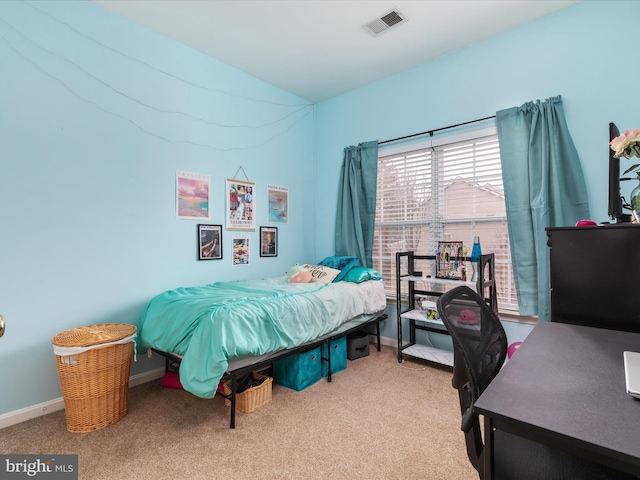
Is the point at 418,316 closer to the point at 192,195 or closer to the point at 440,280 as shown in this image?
the point at 440,280

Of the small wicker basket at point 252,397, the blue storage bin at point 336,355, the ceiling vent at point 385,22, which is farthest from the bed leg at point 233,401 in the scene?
the ceiling vent at point 385,22

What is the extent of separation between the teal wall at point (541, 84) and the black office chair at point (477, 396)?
1.97m

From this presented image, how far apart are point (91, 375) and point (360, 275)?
88.1 inches

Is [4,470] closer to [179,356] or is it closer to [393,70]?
[179,356]

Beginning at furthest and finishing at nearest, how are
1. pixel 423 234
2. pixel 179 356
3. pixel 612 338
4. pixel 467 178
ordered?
pixel 423 234 → pixel 467 178 → pixel 179 356 → pixel 612 338

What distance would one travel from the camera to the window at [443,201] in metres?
2.95

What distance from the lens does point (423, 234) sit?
11.3 feet

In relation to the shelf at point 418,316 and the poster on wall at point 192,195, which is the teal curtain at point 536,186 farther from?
the poster on wall at point 192,195

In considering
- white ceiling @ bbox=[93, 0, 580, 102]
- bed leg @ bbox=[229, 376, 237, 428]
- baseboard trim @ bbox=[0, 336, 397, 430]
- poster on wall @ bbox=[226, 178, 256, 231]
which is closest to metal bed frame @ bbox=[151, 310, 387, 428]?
bed leg @ bbox=[229, 376, 237, 428]

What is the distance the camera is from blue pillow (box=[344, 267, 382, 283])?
10.7 ft

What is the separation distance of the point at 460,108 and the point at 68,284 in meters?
3.57

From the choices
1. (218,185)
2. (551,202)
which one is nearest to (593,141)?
(551,202)

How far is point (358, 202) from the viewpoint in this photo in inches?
148

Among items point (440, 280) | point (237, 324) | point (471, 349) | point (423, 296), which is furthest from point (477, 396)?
point (423, 296)
